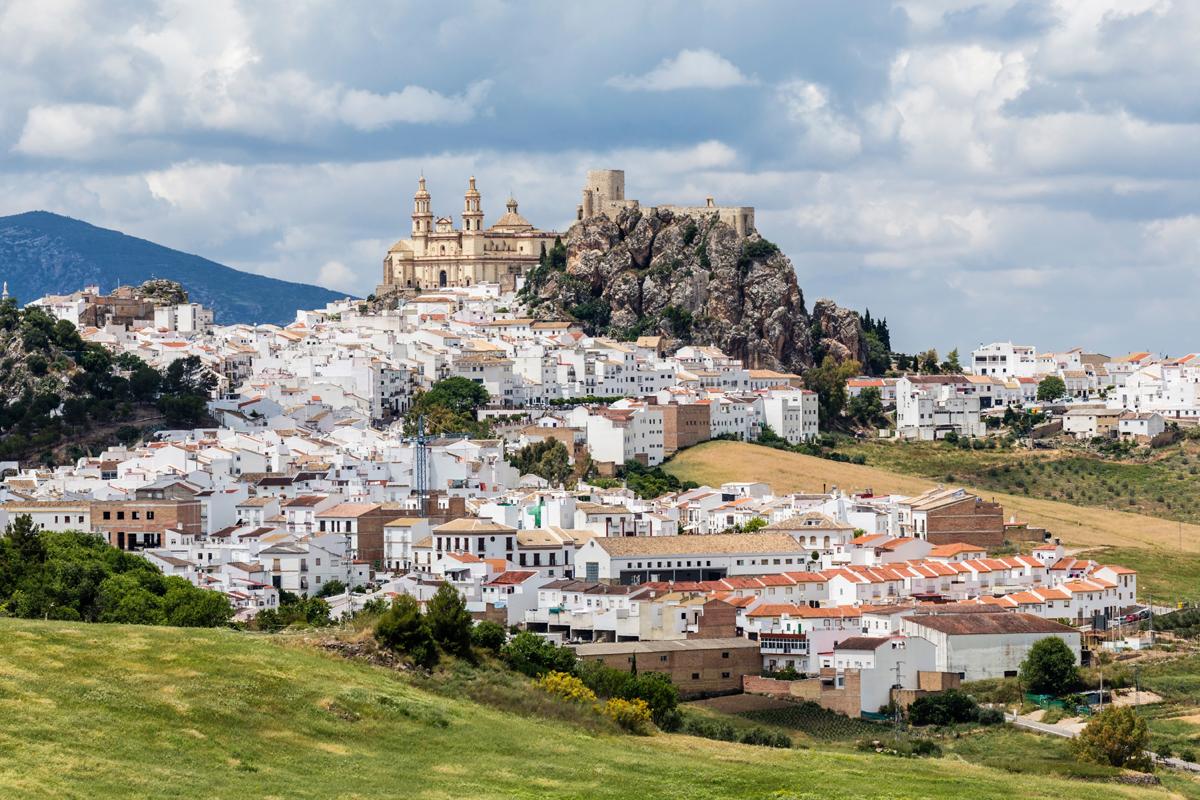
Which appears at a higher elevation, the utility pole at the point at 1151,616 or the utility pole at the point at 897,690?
the utility pole at the point at 1151,616

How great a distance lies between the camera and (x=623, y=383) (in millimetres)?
117188

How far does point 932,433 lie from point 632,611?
59232 millimetres

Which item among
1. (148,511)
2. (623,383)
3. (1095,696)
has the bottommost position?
(1095,696)

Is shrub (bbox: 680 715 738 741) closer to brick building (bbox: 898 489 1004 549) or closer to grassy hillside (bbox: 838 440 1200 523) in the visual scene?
brick building (bbox: 898 489 1004 549)

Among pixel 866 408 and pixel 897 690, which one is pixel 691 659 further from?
pixel 866 408

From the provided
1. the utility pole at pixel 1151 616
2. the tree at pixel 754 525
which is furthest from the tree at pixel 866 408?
the utility pole at pixel 1151 616

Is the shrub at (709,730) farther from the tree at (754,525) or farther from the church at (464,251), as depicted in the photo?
the church at (464,251)

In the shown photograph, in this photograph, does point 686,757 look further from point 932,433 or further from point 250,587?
point 932,433

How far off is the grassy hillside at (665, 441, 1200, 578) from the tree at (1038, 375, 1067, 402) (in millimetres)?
28108

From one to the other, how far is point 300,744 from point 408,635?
10863 mm

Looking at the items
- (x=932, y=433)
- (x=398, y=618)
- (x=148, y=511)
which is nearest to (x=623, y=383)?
(x=932, y=433)

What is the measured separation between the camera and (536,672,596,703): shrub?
47.6 meters

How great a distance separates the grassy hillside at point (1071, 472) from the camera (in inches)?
4065

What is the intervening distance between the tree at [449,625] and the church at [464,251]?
92998mm
